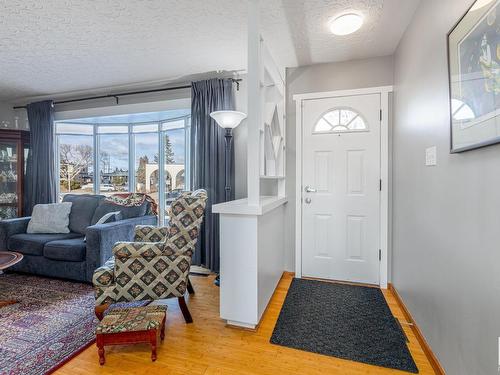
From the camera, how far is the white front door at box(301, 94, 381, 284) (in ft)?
9.27

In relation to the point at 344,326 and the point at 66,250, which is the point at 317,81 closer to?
the point at 344,326

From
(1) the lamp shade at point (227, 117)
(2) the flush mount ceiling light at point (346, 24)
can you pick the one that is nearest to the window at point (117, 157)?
(1) the lamp shade at point (227, 117)

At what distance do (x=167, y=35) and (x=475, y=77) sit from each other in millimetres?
2340

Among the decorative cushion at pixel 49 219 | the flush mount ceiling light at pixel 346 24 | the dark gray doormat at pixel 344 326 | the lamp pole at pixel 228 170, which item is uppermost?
the flush mount ceiling light at pixel 346 24

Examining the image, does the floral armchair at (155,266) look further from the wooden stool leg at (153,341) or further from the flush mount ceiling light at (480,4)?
the flush mount ceiling light at (480,4)

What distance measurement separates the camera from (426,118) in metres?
1.80

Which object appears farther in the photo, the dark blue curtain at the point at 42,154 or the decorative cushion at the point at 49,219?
the dark blue curtain at the point at 42,154

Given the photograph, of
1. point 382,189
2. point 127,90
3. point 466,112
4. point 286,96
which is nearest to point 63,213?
point 127,90

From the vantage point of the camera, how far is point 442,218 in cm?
154

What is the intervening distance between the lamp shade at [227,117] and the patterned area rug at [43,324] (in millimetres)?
2119

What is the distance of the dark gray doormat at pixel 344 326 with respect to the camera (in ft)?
5.69

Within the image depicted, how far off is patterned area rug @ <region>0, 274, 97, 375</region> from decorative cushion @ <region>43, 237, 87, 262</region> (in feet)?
0.99

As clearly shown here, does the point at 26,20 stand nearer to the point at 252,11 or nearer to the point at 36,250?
the point at 252,11

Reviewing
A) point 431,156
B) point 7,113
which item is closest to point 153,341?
point 431,156
